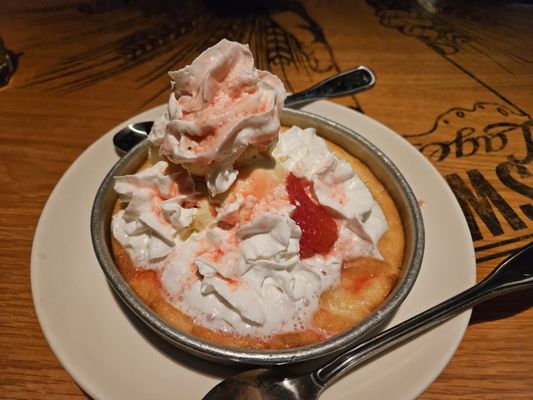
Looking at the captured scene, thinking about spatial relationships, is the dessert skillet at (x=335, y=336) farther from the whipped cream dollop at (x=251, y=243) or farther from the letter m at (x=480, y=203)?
the letter m at (x=480, y=203)

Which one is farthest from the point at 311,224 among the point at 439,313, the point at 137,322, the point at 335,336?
the point at 137,322

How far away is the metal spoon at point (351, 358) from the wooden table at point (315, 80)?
0.53 ft

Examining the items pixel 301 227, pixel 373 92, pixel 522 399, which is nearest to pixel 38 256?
pixel 301 227

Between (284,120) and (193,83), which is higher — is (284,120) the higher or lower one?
the lower one

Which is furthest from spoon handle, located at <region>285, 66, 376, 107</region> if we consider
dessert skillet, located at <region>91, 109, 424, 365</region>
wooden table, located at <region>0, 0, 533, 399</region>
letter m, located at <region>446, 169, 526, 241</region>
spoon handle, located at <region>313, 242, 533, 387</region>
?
spoon handle, located at <region>313, 242, 533, 387</region>

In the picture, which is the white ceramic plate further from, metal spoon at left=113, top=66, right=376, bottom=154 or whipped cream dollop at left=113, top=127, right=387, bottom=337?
metal spoon at left=113, top=66, right=376, bottom=154

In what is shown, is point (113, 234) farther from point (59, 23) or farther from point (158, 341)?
point (59, 23)

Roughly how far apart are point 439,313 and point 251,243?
57 centimetres

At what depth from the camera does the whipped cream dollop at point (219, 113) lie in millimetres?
1184

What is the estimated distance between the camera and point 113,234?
1351 mm

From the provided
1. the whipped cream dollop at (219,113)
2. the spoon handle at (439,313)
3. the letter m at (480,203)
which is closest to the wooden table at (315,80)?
the letter m at (480,203)

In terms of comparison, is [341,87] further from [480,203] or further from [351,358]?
[351,358]

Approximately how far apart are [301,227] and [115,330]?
625 mm

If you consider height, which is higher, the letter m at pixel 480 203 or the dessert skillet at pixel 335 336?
the dessert skillet at pixel 335 336
